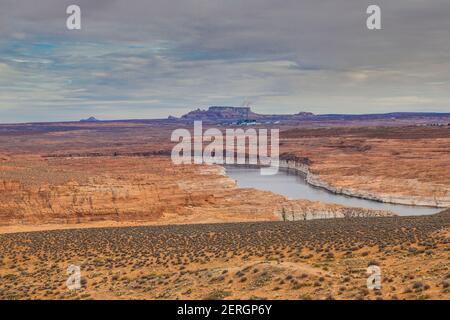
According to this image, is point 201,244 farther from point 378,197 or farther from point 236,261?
point 378,197

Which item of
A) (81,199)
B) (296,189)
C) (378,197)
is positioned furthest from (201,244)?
(296,189)

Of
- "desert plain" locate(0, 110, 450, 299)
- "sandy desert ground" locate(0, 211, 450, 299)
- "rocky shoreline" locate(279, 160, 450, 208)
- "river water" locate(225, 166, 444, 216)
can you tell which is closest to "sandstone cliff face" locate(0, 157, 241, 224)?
"desert plain" locate(0, 110, 450, 299)

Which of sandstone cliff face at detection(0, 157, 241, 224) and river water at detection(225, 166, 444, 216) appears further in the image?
river water at detection(225, 166, 444, 216)

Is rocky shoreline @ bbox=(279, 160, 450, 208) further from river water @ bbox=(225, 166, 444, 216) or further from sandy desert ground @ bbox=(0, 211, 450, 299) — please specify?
sandy desert ground @ bbox=(0, 211, 450, 299)

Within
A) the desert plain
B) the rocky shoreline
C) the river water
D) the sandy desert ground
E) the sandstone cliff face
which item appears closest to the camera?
the sandy desert ground

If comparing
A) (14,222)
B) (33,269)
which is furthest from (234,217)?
(33,269)

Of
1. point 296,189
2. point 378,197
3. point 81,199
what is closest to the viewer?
point 81,199

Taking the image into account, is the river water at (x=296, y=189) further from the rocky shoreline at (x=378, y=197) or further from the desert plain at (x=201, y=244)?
the desert plain at (x=201, y=244)
